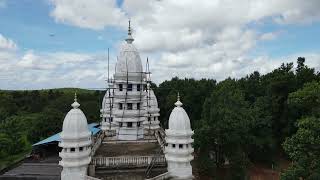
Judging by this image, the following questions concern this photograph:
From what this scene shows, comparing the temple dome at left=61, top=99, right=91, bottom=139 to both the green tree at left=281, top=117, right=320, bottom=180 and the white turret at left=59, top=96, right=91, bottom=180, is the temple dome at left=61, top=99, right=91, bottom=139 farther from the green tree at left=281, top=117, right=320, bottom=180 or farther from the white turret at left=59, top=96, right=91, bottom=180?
the green tree at left=281, top=117, right=320, bottom=180

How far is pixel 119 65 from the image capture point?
3080cm

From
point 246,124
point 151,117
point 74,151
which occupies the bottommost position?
point 74,151

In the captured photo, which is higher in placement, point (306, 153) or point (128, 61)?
point (128, 61)

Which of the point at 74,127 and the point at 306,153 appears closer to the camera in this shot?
the point at 306,153

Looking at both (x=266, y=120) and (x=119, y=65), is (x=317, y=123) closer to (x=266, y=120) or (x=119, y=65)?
(x=119, y=65)

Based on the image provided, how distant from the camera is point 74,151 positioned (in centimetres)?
2255

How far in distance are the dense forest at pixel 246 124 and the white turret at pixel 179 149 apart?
633cm

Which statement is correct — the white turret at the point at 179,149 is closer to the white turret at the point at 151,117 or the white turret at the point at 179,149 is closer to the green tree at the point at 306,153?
the green tree at the point at 306,153

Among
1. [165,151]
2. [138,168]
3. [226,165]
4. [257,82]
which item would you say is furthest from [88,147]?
[257,82]

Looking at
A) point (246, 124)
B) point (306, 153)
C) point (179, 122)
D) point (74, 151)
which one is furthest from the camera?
point (246, 124)

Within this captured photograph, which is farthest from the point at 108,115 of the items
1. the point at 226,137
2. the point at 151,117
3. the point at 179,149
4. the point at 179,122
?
the point at 179,149

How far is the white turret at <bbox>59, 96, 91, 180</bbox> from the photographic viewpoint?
22.3 m

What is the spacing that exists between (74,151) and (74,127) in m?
1.61

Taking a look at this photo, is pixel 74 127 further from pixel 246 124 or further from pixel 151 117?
pixel 246 124
